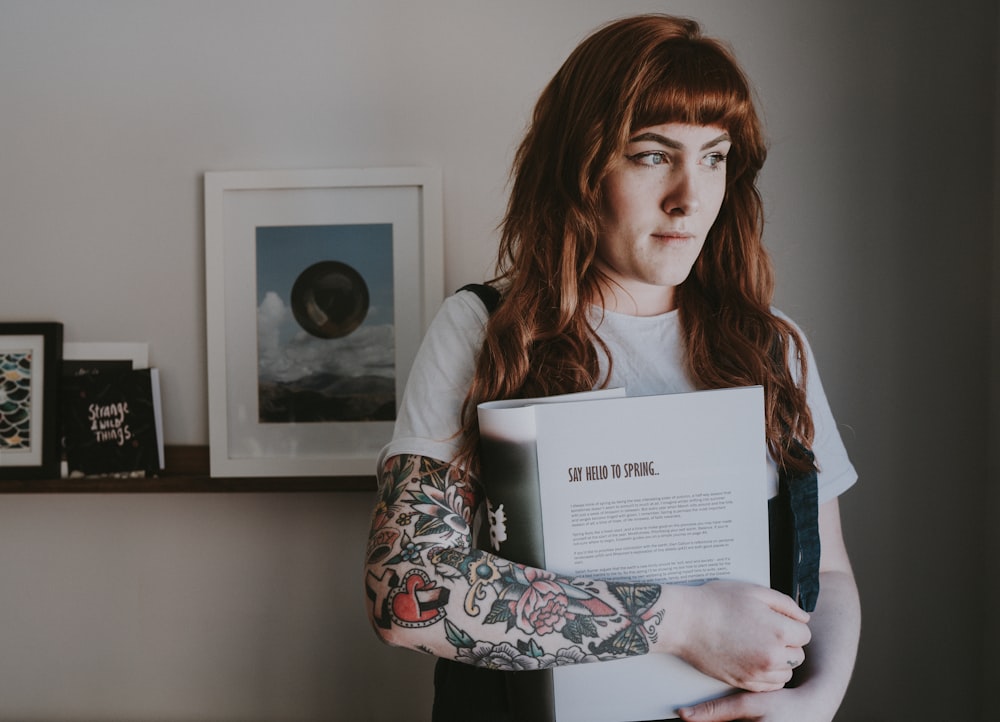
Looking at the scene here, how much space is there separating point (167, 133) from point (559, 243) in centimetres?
97

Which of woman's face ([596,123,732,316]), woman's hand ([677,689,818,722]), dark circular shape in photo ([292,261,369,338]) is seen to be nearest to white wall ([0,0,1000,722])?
dark circular shape in photo ([292,261,369,338])

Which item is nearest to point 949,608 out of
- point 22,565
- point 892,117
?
point 892,117

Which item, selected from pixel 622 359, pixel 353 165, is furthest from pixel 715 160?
pixel 353 165

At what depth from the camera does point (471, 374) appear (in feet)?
2.90

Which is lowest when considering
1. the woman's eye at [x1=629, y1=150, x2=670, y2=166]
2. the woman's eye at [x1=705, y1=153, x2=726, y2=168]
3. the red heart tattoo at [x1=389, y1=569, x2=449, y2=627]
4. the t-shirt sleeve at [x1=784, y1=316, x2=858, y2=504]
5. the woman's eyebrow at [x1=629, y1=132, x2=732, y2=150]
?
the red heart tattoo at [x1=389, y1=569, x2=449, y2=627]

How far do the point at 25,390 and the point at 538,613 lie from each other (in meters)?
1.24

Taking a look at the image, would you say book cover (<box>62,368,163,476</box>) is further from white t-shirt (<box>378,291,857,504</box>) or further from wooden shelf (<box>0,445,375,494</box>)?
white t-shirt (<box>378,291,857,504</box>)

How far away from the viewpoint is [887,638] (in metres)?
1.43

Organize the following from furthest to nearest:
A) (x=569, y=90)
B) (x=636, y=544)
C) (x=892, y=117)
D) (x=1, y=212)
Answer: (x=1, y=212)
(x=892, y=117)
(x=569, y=90)
(x=636, y=544)

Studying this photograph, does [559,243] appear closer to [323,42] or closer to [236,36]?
[323,42]

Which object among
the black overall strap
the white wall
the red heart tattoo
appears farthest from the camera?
the white wall

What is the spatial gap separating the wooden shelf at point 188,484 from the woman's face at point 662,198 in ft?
2.49

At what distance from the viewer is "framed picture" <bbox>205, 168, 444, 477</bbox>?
1.44 m

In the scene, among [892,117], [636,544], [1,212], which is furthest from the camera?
[1,212]
